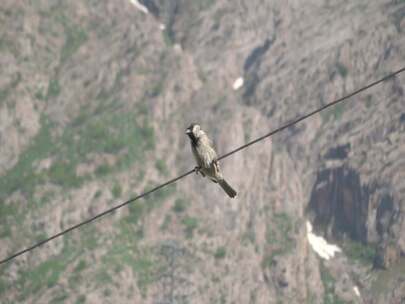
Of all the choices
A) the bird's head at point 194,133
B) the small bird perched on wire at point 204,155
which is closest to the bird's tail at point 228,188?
the small bird perched on wire at point 204,155

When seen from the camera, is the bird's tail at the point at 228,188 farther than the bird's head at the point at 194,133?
Yes

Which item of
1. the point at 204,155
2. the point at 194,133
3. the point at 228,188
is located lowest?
the point at 228,188

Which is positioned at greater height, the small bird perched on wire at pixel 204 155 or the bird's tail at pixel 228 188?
the small bird perched on wire at pixel 204 155

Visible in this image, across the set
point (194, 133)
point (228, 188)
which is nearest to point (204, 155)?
point (194, 133)

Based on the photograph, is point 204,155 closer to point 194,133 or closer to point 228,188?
point 194,133

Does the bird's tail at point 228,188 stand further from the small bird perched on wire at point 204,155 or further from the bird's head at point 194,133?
the bird's head at point 194,133
